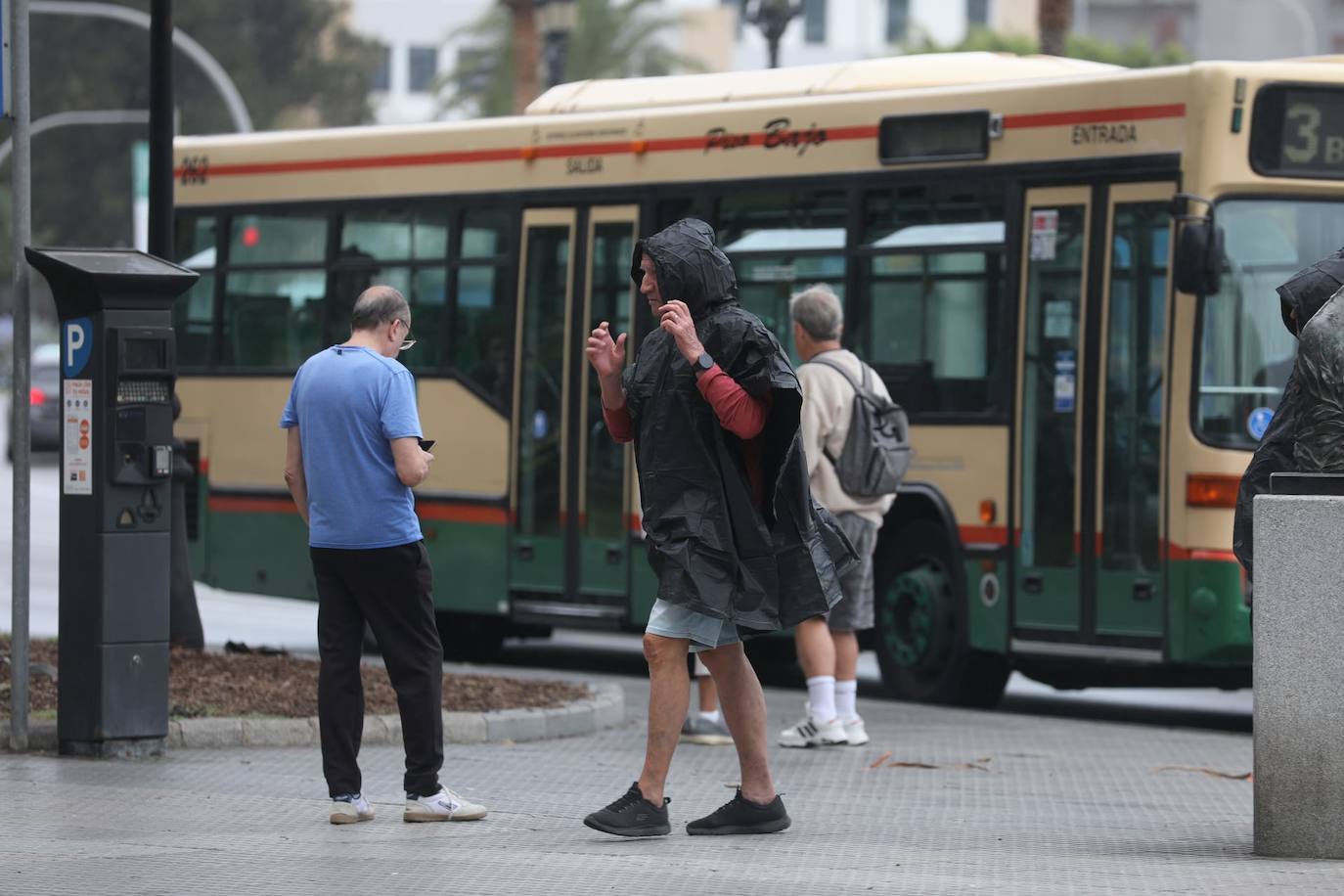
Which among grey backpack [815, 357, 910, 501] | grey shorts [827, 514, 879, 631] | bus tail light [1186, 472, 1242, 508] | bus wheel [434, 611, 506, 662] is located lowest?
bus wheel [434, 611, 506, 662]

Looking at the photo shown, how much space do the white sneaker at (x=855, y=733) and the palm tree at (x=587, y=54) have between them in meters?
41.2

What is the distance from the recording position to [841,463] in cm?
1061

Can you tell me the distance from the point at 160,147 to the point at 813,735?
4.01 metres

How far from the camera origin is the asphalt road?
13.8 metres

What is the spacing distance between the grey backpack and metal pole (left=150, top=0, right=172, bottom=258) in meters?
3.19

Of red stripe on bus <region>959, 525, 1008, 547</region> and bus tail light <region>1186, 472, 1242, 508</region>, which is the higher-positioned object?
bus tail light <region>1186, 472, 1242, 508</region>

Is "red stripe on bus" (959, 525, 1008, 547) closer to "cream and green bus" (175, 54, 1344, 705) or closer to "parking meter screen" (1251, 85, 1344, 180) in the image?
"cream and green bus" (175, 54, 1344, 705)

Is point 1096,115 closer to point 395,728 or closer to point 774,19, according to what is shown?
point 395,728

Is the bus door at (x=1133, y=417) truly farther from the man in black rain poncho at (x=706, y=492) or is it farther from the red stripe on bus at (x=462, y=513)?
the man in black rain poncho at (x=706, y=492)

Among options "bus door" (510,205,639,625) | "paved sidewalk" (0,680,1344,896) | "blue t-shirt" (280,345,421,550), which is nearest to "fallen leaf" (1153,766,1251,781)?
"paved sidewalk" (0,680,1344,896)

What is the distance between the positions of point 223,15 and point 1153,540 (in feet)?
175

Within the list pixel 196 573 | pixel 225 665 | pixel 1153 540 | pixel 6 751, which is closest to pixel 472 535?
pixel 196 573

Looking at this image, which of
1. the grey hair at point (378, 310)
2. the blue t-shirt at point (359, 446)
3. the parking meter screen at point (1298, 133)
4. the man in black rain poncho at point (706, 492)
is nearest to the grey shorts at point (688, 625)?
the man in black rain poncho at point (706, 492)

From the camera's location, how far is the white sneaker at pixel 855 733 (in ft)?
35.2
